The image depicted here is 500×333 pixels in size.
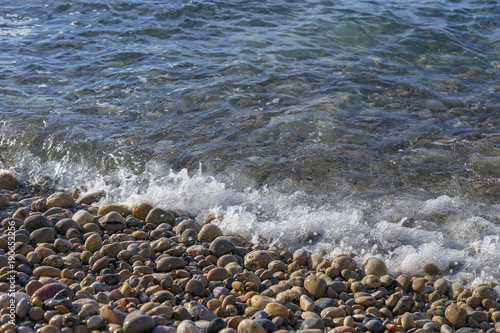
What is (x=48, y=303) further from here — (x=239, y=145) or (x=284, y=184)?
(x=239, y=145)

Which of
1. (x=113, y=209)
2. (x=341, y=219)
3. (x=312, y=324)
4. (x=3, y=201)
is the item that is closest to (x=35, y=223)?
(x=113, y=209)

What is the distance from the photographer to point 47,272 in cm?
372

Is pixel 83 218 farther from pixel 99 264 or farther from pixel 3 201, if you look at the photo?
pixel 3 201

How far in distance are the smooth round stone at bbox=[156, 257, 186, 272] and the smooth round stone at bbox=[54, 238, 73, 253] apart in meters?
0.81

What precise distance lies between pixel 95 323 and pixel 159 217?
1.77 m

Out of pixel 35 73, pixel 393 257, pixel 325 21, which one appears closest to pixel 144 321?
pixel 393 257

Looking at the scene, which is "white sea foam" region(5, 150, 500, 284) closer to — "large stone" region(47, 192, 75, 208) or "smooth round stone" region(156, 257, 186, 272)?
"large stone" region(47, 192, 75, 208)

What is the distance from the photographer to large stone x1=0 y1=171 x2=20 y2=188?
219 inches

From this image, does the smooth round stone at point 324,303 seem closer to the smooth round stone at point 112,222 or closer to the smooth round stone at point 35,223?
the smooth round stone at point 112,222

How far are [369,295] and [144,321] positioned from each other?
1.64 m

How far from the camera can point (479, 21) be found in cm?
1018

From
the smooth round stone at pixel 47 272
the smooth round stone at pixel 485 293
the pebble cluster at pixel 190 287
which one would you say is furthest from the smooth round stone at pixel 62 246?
the smooth round stone at pixel 485 293

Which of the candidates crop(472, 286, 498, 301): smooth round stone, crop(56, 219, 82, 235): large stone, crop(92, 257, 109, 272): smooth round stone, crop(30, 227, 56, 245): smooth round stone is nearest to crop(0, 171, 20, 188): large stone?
crop(56, 219, 82, 235): large stone

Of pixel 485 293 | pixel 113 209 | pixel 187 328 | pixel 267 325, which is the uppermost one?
pixel 187 328
